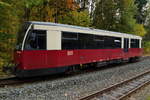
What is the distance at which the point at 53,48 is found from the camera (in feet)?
30.8

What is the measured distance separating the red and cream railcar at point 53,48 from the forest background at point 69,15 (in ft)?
9.33

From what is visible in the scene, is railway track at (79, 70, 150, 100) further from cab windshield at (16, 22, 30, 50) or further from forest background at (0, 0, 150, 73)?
forest background at (0, 0, 150, 73)

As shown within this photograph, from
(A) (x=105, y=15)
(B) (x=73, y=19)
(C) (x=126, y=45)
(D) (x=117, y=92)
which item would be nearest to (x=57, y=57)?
(D) (x=117, y=92)

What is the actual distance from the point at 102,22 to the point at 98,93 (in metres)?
23.0

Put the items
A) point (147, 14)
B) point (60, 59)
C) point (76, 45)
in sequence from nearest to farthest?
point (60, 59) → point (76, 45) → point (147, 14)

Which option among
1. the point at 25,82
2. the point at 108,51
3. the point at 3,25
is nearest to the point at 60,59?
the point at 25,82

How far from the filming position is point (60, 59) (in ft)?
32.0

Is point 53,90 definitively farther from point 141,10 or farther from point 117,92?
point 141,10

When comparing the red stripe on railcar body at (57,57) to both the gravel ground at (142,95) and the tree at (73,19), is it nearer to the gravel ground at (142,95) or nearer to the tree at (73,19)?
the gravel ground at (142,95)

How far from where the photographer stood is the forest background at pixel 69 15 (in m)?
11.9

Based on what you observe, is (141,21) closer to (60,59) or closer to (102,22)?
(102,22)

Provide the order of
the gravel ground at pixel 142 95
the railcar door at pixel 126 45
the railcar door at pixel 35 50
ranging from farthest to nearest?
the railcar door at pixel 126 45 → the railcar door at pixel 35 50 → the gravel ground at pixel 142 95

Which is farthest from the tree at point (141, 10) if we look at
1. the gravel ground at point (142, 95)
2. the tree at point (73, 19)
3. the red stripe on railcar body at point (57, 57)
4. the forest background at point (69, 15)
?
→ the gravel ground at point (142, 95)

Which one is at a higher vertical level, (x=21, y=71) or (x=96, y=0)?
(x=96, y=0)
